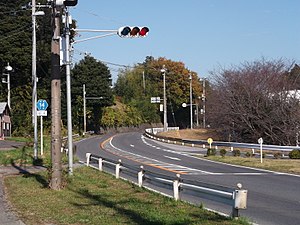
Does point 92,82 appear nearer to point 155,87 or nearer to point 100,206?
point 155,87

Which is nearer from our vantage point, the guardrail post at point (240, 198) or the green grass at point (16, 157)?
the guardrail post at point (240, 198)

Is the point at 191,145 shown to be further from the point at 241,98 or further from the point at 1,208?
the point at 1,208

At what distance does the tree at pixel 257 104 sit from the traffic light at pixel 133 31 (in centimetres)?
3040

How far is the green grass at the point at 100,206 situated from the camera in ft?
36.6

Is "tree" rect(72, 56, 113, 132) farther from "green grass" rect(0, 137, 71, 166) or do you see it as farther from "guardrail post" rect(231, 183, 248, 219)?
"guardrail post" rect(231, 183, 248, 219)

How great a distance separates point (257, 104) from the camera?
5416 centimetres

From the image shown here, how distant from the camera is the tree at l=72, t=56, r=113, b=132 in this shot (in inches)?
3745

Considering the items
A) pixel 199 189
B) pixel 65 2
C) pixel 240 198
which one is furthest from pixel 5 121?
pixel 240 198

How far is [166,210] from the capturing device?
12.4 m

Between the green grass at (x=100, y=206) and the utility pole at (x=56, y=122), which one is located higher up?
the utility pole at (x=56, y=122)

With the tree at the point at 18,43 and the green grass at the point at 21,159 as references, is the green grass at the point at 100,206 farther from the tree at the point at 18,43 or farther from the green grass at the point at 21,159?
the tree at the point at 18,43

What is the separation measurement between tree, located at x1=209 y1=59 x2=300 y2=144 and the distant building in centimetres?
2301

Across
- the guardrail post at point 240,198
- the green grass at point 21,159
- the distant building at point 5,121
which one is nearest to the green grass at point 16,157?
the green grass at point 21,159

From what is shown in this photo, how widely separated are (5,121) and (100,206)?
5353cm
